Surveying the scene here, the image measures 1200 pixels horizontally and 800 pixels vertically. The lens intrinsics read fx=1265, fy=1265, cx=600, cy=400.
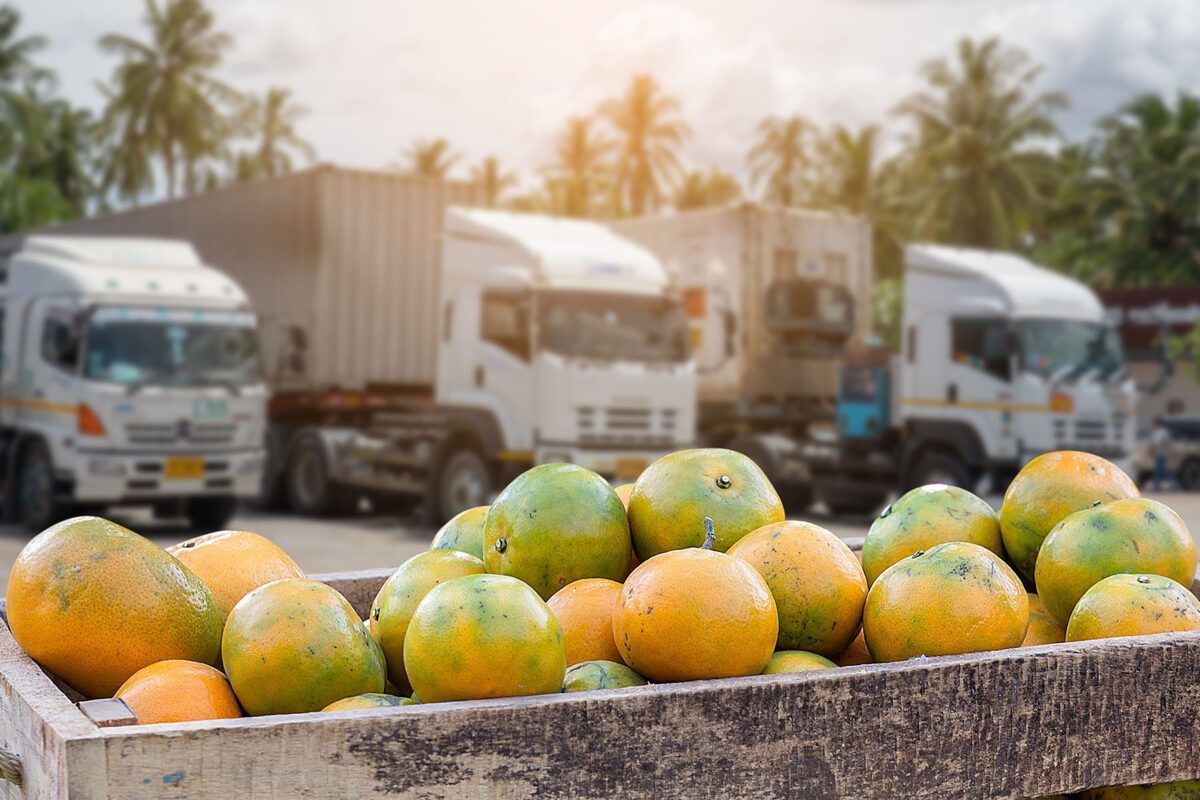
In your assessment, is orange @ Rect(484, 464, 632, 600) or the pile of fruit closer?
the pile of fruit

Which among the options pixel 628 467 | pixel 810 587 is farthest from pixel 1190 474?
pixel 810 587

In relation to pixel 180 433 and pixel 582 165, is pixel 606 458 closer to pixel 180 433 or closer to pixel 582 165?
pixel 180 433

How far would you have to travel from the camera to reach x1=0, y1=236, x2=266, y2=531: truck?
1270 cm

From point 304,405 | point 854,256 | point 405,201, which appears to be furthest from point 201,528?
point 854,256

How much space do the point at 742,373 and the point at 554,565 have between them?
1244 cm

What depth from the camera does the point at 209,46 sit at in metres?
42.7

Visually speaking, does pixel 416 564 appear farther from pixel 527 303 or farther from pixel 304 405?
pixel 304 405

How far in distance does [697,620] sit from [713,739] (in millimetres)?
230

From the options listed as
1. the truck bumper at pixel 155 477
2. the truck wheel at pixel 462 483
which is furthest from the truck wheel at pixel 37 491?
the truck wheel at pixel 462 483

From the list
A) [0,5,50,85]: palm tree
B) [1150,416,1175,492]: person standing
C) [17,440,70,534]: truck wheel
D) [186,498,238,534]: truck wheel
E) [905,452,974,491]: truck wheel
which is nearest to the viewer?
[17,440,70,534]: truck wheel

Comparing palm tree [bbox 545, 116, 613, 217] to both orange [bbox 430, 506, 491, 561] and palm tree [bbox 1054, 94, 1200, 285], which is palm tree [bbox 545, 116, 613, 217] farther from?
orange [bbox 430, 506, 491, 561]

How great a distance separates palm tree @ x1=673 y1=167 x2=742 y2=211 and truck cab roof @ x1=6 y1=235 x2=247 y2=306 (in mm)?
33003

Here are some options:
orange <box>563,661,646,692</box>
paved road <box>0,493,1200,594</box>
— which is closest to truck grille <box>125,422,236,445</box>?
paved road <box>0,493,1200,594</box>

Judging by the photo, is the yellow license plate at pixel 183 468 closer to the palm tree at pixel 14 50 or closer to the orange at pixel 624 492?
the orange at pixel 624 492
